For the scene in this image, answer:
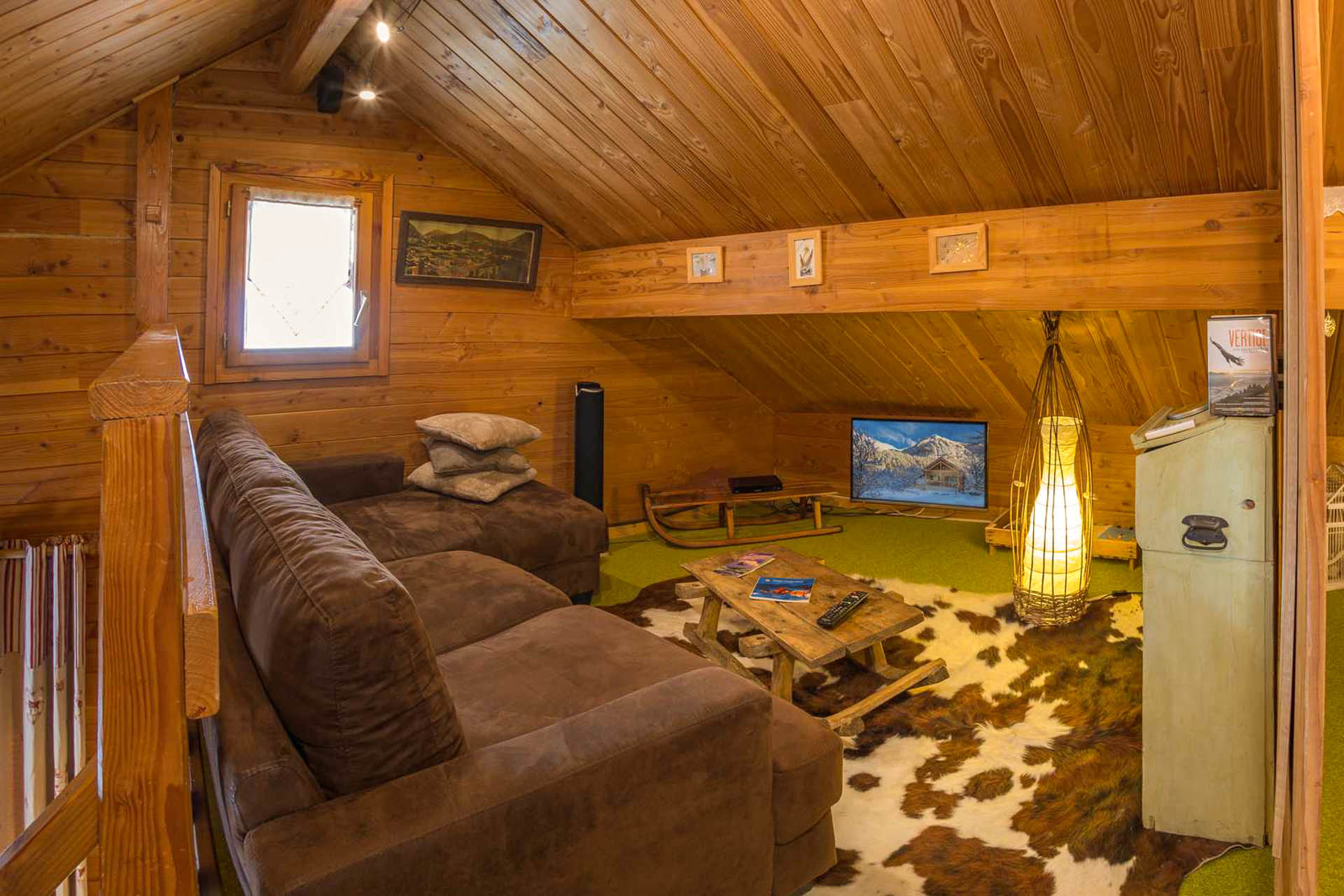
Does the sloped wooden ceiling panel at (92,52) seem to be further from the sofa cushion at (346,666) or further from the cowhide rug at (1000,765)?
the cowhide rug at (1000,765)

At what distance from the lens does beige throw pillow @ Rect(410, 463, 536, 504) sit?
398 centimetres

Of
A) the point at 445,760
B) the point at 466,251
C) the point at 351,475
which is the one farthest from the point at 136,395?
the point at 466,251

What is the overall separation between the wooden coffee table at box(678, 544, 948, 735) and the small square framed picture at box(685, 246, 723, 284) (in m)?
1.32

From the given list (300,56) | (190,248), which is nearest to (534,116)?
(300,56)

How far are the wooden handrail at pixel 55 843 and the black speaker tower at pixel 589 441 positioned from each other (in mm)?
3732

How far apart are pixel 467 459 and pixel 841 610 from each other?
206cm

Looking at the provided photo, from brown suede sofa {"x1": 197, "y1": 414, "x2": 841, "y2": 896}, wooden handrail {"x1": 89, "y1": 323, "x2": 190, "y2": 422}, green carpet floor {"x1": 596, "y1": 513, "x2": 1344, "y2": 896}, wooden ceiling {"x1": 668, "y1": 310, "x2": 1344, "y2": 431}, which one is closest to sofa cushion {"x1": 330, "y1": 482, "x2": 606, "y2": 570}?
green carpet floor {"x1": 596, "y1": 513, "x2": 1344, "y2": 896}

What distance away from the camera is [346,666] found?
133 cm

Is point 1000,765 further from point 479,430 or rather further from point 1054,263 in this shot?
point 479,430

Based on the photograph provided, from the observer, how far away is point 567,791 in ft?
4.93

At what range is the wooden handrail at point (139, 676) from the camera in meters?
0.97

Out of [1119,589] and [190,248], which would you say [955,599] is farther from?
[190,248]

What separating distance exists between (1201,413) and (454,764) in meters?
1.94

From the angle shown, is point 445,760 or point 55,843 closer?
point 55,843
